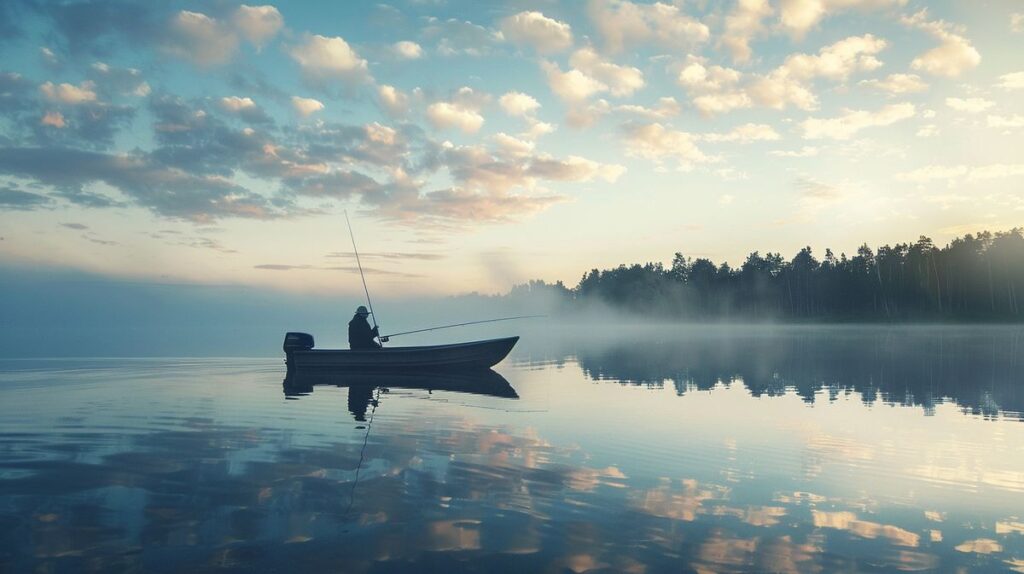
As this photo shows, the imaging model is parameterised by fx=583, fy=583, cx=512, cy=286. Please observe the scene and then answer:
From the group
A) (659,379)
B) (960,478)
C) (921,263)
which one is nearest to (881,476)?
(960,478)

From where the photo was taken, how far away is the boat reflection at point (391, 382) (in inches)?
877

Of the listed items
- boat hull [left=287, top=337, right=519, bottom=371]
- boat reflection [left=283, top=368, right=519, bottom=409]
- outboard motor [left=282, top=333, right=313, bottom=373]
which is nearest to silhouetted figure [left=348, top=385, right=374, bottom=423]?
boat reflection [left=283, top=368, right=519, bottom=409]

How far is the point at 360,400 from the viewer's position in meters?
20.4

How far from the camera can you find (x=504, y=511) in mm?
8055

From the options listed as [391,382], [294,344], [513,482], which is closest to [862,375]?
[391,382]

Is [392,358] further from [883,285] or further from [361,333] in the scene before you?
[883,285]

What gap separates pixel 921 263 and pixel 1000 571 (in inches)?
5357

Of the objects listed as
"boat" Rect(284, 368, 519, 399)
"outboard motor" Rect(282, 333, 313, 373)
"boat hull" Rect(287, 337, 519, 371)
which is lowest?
"boat" Rect(284, 368, 519, 399)

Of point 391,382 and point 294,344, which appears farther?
point 294,344

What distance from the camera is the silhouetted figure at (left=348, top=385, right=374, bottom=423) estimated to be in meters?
17.0

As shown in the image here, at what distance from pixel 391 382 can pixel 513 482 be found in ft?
60.3

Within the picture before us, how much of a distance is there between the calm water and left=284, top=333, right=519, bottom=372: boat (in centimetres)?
790

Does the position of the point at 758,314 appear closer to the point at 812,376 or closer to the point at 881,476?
the point at 812,376

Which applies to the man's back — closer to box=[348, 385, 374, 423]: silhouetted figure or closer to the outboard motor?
the outboard motor
